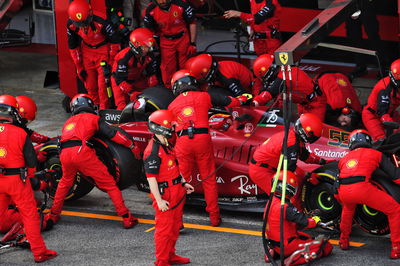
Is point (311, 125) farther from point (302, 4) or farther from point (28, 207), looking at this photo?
point (302, 4)

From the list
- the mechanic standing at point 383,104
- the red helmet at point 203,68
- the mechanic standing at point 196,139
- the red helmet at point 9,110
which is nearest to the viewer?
the red helmet at point 9,110

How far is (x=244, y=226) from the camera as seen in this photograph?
30.8 ft

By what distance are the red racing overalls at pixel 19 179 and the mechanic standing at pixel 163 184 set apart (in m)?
1.36

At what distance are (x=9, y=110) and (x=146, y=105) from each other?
2.39 m

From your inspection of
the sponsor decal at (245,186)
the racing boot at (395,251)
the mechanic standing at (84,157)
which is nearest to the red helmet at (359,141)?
the racing boot at (395,251)

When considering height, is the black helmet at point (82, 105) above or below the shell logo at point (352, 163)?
above

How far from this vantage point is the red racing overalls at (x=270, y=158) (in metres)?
8.56

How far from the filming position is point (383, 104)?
10.5 meters

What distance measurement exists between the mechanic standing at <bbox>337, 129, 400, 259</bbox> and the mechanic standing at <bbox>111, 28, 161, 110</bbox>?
4.11 metres

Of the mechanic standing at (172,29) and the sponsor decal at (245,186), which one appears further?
the mechanic standing at (172,29)

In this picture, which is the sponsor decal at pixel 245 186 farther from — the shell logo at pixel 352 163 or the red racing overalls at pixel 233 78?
the red racing overalls at pixel 233 78

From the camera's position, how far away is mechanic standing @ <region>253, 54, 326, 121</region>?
10.7 meters

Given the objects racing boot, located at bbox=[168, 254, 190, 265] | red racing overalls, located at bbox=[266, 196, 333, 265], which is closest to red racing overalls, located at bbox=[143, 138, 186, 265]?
racing boot, located at bbox=[168, 254, 190, 265]

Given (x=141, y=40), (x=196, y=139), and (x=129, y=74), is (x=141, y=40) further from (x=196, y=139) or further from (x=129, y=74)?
(x=196, y=139)
